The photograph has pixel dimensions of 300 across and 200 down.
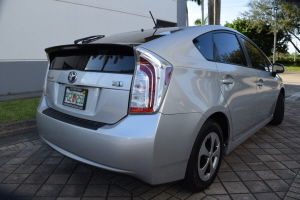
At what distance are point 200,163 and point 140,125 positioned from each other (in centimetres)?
87

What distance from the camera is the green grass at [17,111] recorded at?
4.90m

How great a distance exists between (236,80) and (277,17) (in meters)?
37.3

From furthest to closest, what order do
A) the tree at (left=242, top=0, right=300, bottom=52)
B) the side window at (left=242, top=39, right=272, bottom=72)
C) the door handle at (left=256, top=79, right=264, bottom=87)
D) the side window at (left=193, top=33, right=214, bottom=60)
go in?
the tree at (left=242, top=0, right=300, bottom=52) → the side window at (left=242, top=39, right=272, bottom=72) → the door handle at (left=256, top=79, right=264, bottom=87) → the side window at (left=193, top=33, right=214, bottom=60)

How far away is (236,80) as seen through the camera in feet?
9.83

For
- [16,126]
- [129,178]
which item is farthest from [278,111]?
[16,126]

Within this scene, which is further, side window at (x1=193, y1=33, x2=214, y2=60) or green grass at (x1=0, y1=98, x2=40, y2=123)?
green grass at (x1=0, y1=98, x2=40, y2=123)

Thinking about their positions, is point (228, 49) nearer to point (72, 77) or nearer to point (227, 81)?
point (227, 81)

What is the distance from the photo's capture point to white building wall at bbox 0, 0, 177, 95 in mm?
8258

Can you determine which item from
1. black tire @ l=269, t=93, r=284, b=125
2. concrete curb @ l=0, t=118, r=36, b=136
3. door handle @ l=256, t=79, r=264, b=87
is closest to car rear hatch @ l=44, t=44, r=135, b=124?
concrete curb @ l=0, t=118, r=36, b=136

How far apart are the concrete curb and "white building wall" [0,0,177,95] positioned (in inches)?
168

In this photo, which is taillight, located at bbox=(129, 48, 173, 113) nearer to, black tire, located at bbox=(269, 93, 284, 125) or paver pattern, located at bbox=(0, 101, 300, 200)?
paver pattern, located at bbox=(0, 101, 300, 200)

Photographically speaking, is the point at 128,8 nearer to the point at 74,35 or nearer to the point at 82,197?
the point at 74,35

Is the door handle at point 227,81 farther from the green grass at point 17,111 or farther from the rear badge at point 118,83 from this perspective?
the green grass at point 17,111

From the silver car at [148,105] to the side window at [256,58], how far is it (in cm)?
84
